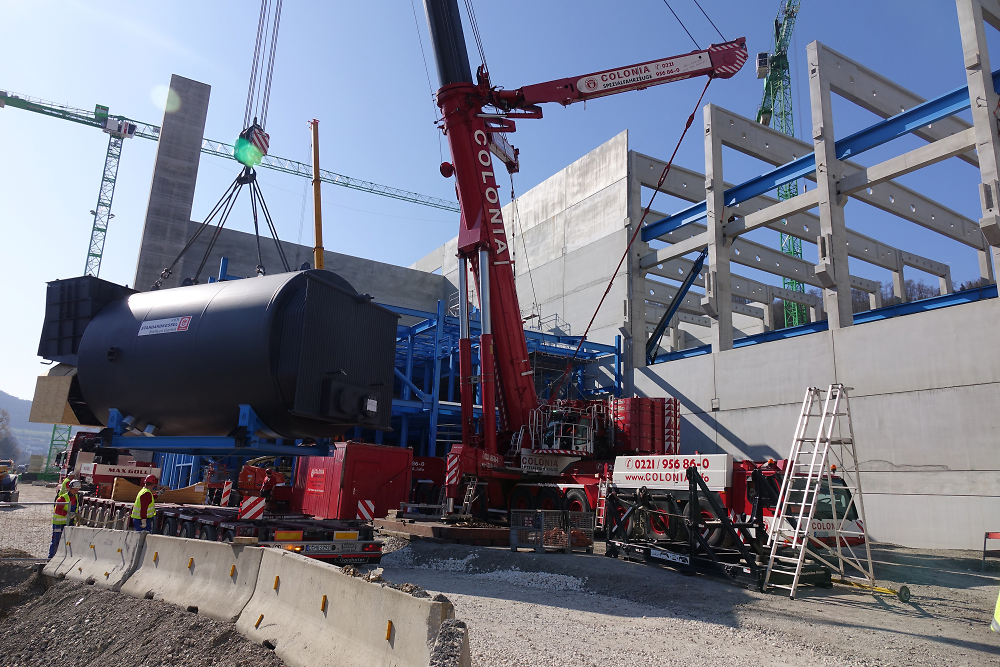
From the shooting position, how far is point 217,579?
668 centimetres

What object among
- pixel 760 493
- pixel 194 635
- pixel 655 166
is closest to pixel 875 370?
pixel 760 493

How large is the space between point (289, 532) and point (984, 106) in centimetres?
1784

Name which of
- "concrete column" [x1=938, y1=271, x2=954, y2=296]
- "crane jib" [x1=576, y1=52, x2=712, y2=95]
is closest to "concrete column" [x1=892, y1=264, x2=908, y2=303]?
"concrete column" [x1=938, y1=271, x2=954, y2=296]

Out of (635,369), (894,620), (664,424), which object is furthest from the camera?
(635,369)

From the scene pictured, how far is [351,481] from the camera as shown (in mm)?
16438

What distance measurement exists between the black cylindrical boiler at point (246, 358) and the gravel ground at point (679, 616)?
287cm

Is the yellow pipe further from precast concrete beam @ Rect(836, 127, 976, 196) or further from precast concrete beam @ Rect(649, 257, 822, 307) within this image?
precast concrete beam @ Rect(836, 127, 976, 196)

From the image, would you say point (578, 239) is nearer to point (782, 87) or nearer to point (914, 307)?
point (914, 307)

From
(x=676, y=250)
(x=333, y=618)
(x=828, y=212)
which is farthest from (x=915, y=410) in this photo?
(x=333, y=618)

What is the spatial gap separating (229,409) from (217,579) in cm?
320

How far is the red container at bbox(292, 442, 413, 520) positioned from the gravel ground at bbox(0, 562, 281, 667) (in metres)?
7.40

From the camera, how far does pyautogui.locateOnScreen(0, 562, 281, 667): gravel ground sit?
5.82 m

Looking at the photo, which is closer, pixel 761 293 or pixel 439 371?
pixel 439 371

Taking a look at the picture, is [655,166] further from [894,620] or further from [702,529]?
[894,620]
